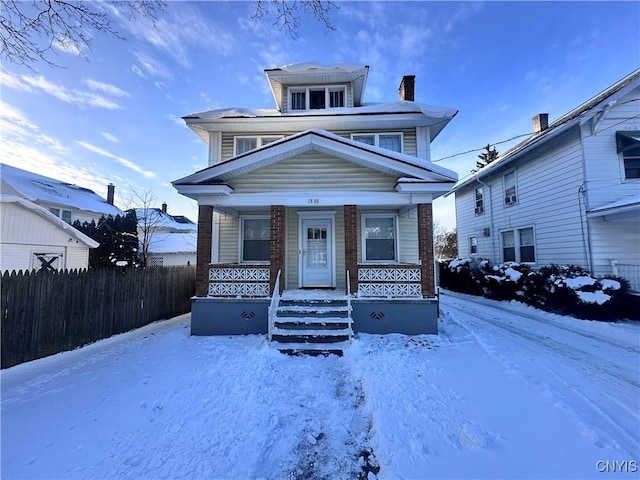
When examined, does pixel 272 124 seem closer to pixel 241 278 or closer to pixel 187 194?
pixel 187 194

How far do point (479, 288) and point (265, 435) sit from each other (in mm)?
13807

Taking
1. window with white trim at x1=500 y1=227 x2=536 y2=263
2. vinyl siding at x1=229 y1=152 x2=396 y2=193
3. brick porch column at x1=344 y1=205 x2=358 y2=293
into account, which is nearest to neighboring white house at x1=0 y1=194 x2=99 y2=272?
vinyl siding at x1=229 y1=152 x2=396 y2=193

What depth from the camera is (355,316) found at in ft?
25.5

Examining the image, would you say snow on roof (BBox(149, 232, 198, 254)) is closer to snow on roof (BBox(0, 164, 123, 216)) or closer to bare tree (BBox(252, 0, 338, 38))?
snow on roof (BBox(0, 164, 123, 216))

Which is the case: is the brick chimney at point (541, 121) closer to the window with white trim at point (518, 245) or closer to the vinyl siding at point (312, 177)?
the window with white trim at point (518, 245)

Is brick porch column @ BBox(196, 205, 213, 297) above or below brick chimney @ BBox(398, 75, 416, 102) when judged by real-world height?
below

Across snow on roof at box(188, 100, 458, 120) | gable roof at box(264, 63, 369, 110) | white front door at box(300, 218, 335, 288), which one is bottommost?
white front door at box(300, 218, 335, 288)

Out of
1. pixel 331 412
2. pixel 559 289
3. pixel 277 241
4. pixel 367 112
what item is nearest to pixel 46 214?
pixel 277 241

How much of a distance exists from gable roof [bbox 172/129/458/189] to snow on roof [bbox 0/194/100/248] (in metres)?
10.5

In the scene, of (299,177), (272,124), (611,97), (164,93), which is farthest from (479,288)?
(164,93)

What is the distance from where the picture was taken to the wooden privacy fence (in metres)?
5.88

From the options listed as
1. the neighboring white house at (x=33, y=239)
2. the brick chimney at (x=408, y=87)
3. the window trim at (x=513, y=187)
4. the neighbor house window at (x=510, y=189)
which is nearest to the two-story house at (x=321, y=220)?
the brick chimney at (x=408, y=87)

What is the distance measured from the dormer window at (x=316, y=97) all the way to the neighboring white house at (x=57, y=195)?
18.8 m

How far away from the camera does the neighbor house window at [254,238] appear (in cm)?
1044
